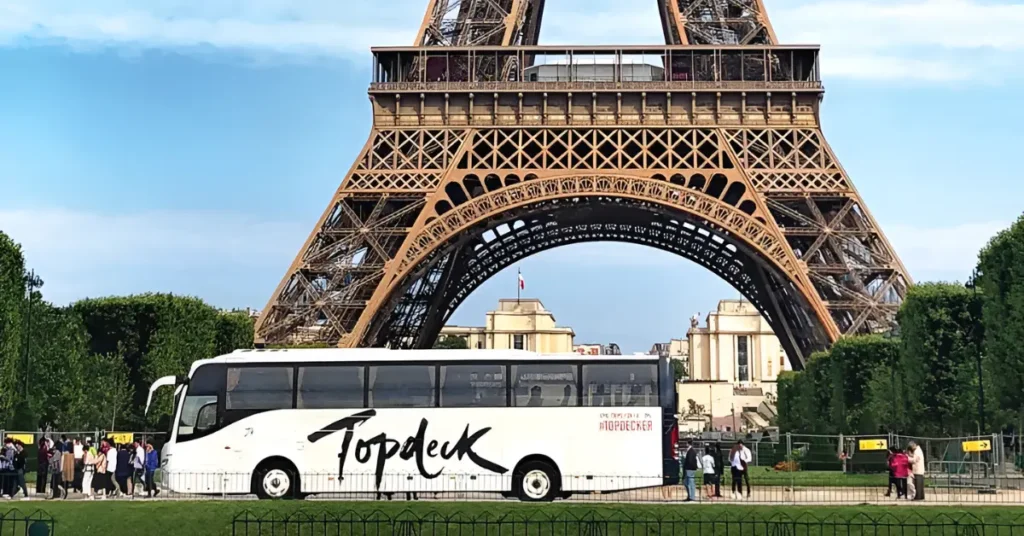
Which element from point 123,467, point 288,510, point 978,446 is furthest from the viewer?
point 978,446

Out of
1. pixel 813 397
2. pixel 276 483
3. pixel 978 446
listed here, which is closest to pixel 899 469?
pixel 978 446

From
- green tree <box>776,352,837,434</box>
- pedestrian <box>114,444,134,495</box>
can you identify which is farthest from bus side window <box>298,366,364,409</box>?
green tree <box>776,352,837,434</box>

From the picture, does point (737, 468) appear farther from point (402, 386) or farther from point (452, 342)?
point (452, 342)

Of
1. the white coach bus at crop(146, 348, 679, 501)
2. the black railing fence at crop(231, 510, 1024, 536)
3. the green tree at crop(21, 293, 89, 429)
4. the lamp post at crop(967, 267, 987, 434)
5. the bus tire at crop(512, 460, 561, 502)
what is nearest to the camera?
the black railing fence at crop(231, 510, 1024, 536)

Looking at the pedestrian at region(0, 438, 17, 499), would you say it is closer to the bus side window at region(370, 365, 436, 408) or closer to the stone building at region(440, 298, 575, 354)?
the bus side window at region(370, 365, 436, 408)

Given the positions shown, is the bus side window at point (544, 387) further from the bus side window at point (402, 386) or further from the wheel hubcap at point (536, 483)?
the bus side window at point (402, 386)
